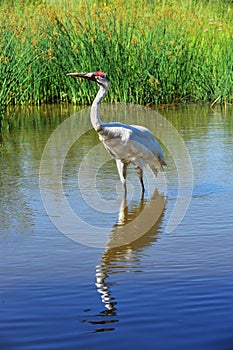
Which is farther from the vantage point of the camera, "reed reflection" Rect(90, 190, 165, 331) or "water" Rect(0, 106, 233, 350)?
"reed reflection" Rect(90, 190, 165, 331)

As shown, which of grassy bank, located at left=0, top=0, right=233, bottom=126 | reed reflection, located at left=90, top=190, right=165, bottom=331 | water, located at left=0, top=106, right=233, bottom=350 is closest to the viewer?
water, located at left=0, top=106, right=233, bottom=350

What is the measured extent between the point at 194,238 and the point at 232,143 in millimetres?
4890

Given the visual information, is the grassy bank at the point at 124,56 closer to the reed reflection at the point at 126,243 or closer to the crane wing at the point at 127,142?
the crane wing at the point at 127,142

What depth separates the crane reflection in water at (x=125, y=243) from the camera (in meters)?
4.54

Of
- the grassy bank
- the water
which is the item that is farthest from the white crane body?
the grassy bank

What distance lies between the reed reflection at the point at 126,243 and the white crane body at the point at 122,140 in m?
0.39

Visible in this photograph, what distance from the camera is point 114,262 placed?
5.64m

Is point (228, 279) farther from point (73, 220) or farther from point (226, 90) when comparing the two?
point (226, 90)

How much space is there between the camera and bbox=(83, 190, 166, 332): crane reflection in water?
4539 millimetres

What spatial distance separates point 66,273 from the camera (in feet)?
17.3

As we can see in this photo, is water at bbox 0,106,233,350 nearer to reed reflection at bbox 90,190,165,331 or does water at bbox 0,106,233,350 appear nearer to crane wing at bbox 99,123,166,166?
reed reflection at bbox 90,190,165,331

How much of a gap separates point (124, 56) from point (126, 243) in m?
9.55

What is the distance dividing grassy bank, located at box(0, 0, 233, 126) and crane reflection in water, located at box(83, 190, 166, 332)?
7.66 metres

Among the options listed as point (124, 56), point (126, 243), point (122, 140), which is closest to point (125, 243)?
point (126, 243)
